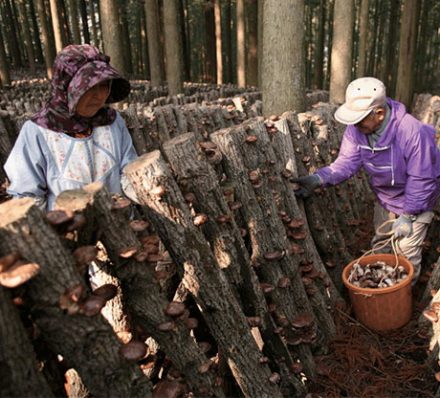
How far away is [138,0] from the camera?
21734mm

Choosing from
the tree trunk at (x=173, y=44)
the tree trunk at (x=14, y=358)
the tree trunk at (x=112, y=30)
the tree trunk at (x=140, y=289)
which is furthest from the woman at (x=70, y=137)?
the tree trunk at (x=173, y=44)

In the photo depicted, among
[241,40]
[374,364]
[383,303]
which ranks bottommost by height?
[374,364]

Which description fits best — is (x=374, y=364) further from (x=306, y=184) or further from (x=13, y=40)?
(x=13, y=40)

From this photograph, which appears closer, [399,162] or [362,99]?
[362,99]

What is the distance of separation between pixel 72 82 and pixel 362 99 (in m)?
2.16

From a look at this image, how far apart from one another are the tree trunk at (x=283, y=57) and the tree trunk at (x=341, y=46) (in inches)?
121

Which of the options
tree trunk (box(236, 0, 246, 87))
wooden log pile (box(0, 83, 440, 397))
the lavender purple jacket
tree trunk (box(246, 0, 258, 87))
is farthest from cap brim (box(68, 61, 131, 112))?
tree trunk (box(246, 0, 258, 87))

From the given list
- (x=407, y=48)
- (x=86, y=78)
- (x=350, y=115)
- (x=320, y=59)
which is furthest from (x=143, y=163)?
(x=320, y=59)

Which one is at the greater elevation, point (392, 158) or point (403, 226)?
point (392, 158)

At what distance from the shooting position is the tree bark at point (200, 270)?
78.4 inches

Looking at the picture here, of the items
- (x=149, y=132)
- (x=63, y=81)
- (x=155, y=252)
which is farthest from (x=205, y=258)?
(x=149, y=132)

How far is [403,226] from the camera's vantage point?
136 inches

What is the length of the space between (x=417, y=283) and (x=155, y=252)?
3.05 metres

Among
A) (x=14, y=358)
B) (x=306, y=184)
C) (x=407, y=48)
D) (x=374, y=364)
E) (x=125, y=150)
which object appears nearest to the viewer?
(x=14, y=358)
